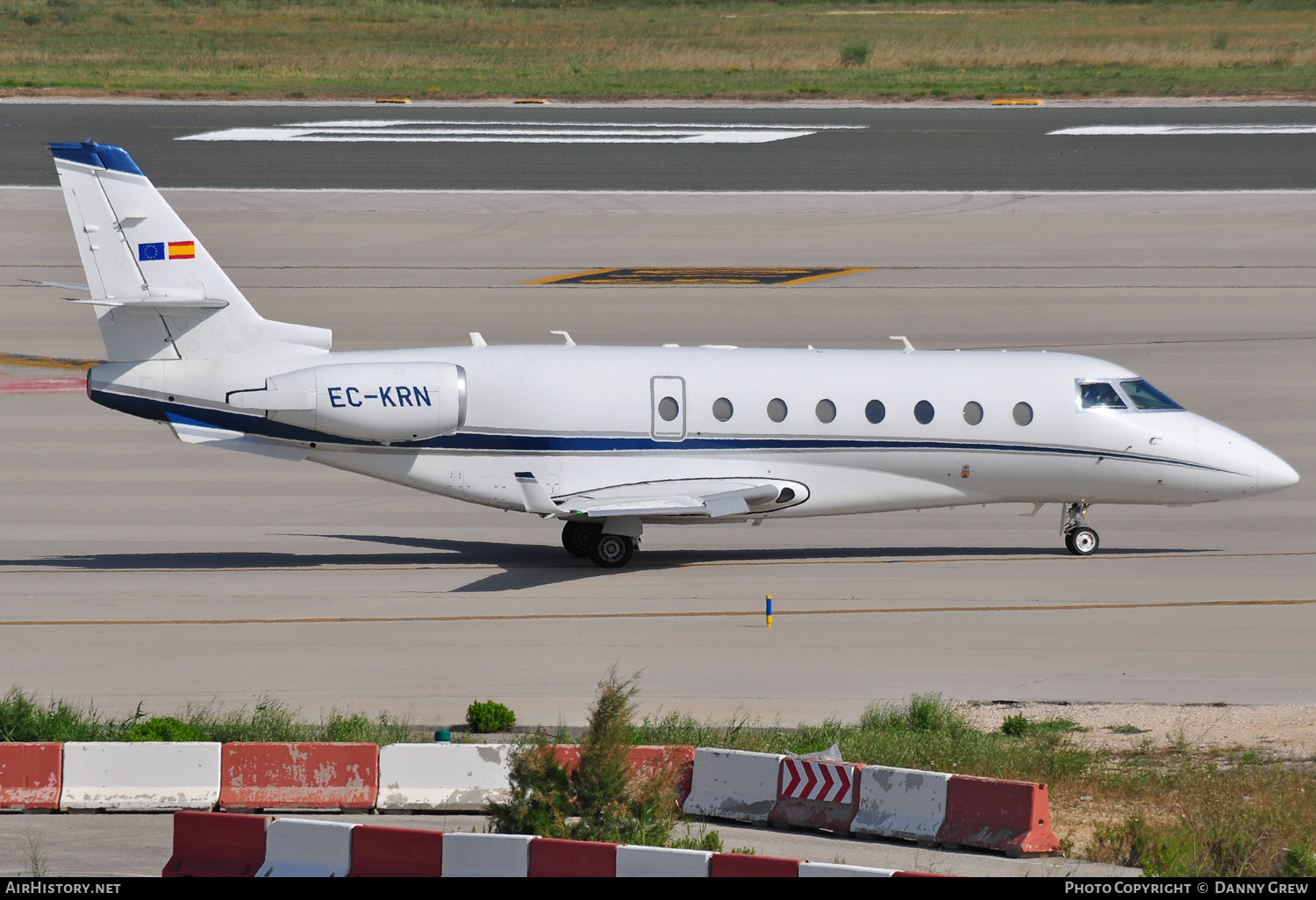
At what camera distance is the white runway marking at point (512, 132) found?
66125mm

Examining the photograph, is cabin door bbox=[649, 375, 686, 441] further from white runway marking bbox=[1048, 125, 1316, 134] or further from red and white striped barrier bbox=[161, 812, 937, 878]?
white runway marking bbox=[1048, 125, 1316, 134]

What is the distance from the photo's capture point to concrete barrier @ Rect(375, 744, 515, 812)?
14.7 meters

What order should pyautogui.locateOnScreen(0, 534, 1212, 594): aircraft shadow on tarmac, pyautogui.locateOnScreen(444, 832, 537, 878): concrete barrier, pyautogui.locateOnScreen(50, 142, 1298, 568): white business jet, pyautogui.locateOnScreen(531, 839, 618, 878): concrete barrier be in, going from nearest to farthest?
1. pyautogui.locateOnScreen(531, 839, 618, 878): concrete barrier
2. pyautogui.locateOnScreen(444, 832, 537, 878): concrete barrier
3. pyautogui.locateOnScreen(50, 142, 1298, 568): white business jet
4. pyautogui.locateOnScreen(0, 534, 1212, 594): aircraft shadow on tarmac

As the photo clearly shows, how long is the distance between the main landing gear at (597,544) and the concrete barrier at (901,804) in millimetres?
11267

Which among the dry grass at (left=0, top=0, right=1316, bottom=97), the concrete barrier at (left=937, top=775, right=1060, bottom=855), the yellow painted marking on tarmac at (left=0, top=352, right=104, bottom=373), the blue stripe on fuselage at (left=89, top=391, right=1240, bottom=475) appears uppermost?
the dry grass at (left=0, top=0, right=1316, bottom=97)

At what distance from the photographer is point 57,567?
24719 millimetres

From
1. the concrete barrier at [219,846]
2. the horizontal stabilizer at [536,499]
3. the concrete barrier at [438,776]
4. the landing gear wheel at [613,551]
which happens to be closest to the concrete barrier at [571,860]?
the concrete barrier at [219,846]

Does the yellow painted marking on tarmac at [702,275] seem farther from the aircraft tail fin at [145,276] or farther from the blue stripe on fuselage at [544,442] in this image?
the aircraft tail fin at [145,276]

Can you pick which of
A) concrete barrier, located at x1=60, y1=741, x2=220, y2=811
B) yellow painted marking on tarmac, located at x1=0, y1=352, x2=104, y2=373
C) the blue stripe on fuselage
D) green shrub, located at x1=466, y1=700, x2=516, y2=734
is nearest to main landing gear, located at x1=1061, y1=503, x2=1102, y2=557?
the blue stripe on fuselage

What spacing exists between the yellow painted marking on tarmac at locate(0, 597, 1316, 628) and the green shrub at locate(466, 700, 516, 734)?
188 inches

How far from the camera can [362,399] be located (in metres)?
24.1

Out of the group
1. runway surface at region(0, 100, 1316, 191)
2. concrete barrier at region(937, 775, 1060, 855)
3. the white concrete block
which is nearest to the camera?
the white concrete block

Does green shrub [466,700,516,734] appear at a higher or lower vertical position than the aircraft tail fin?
lower

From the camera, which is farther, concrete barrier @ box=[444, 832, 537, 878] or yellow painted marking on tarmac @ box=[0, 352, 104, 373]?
yellow painted marking on tarmac @ box=[0, 352, 104, 373]
